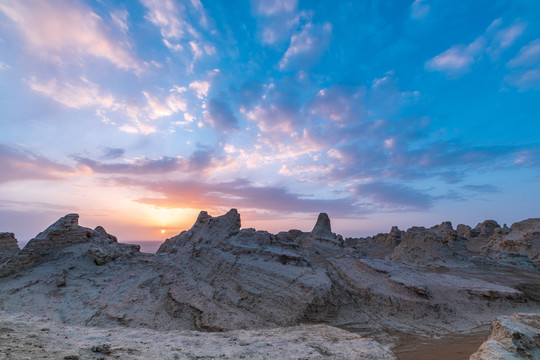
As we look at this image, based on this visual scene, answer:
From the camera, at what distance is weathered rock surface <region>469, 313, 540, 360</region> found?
583 centimetres

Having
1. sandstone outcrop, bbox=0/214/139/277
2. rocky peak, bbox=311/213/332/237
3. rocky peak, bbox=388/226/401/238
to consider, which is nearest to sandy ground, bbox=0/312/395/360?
sandstone outcrop, bbox=0/214/139/277

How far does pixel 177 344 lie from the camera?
25.7 ft

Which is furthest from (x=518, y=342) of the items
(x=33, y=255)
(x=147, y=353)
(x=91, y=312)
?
(x=33, y=255)

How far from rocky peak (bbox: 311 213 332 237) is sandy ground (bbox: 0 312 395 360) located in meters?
27.5

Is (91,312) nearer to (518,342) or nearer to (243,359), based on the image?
(243,359)

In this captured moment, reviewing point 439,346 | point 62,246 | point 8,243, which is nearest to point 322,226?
point 439,346

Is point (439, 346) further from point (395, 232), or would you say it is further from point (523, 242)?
point (395, 232)

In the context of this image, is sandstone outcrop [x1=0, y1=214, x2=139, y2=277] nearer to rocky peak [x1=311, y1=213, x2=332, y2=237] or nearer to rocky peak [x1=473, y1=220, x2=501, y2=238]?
rocky peak [x1=311, y1=213, x2=332, y2=237]

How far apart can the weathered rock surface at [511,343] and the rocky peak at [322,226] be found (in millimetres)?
29738

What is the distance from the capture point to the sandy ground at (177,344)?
5.84 m

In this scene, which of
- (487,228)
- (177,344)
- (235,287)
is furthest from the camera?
(487,228)

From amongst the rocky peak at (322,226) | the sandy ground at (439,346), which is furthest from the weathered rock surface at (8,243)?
the rocky peak at (322,226)

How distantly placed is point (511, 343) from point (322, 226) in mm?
32060

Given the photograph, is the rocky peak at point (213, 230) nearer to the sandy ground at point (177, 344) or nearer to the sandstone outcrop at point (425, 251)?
the sandy ground at point (177, 344)
